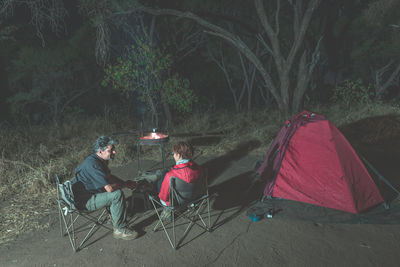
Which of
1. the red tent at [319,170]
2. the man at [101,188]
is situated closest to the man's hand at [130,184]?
the man at [101,188]

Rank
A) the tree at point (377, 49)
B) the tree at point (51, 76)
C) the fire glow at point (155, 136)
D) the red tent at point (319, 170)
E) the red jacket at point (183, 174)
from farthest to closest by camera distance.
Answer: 1. the tree at point (51, 76)
2. the tree at point (377, 49)
3. the fire glow at point (155, 136)
4. the red tent at point (319, 170)
5. the red jacket at point (183, 174)

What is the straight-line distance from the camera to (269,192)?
4723 millimetres

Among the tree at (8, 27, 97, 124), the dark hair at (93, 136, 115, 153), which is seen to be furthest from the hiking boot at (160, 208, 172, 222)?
the tree at (8, 27, 97, 124)

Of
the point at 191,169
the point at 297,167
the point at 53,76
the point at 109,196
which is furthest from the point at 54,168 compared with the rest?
the point at 53,76

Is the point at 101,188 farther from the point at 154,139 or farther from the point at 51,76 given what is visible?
the point at 51,76

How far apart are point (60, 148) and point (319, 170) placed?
7.10 meters

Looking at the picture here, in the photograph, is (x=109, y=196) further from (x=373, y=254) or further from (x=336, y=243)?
(x=373, y=254)

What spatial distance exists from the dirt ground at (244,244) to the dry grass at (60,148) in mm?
697

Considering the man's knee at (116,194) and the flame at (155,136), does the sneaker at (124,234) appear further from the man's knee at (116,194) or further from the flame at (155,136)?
the flame at (155,136)

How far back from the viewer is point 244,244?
357cm

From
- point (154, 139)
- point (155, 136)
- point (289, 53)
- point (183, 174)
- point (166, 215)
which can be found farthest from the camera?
point (289, 53)

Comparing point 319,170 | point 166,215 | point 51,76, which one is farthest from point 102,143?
point 51,76

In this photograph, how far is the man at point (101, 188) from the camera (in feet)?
11.6

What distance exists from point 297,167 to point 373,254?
1.65m
